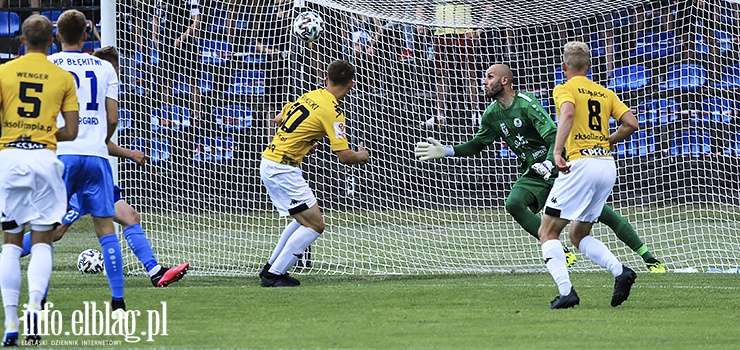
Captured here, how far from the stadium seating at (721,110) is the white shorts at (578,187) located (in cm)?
648

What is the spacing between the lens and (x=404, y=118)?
14.7 meters

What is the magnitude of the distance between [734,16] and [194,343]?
8.05 metres

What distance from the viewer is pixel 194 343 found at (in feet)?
19.2

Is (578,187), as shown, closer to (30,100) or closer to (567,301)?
(567,301)

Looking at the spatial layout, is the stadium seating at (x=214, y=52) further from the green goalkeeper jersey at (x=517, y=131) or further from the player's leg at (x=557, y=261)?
the player's leg at (x=557, y=261)

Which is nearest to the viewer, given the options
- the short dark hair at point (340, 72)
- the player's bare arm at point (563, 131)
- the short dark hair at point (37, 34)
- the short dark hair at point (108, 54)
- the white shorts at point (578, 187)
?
the short dark hair at point (37, 34)

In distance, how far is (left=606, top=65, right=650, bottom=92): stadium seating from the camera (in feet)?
47.6

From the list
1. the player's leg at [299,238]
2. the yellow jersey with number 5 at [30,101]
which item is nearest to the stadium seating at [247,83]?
the player's leg at [299,238]

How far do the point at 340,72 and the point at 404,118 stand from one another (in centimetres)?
535

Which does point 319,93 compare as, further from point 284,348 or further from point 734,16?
point 734,16

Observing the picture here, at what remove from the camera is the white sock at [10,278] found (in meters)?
5.79

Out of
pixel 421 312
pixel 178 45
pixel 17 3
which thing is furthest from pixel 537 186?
pixel 17 3

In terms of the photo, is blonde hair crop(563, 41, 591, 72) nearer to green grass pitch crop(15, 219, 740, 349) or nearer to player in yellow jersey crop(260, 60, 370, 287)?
green grass pitch crop(15, 219, 740, 349)

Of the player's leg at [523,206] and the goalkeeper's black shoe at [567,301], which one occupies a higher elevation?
the player's leg at [523,206]
